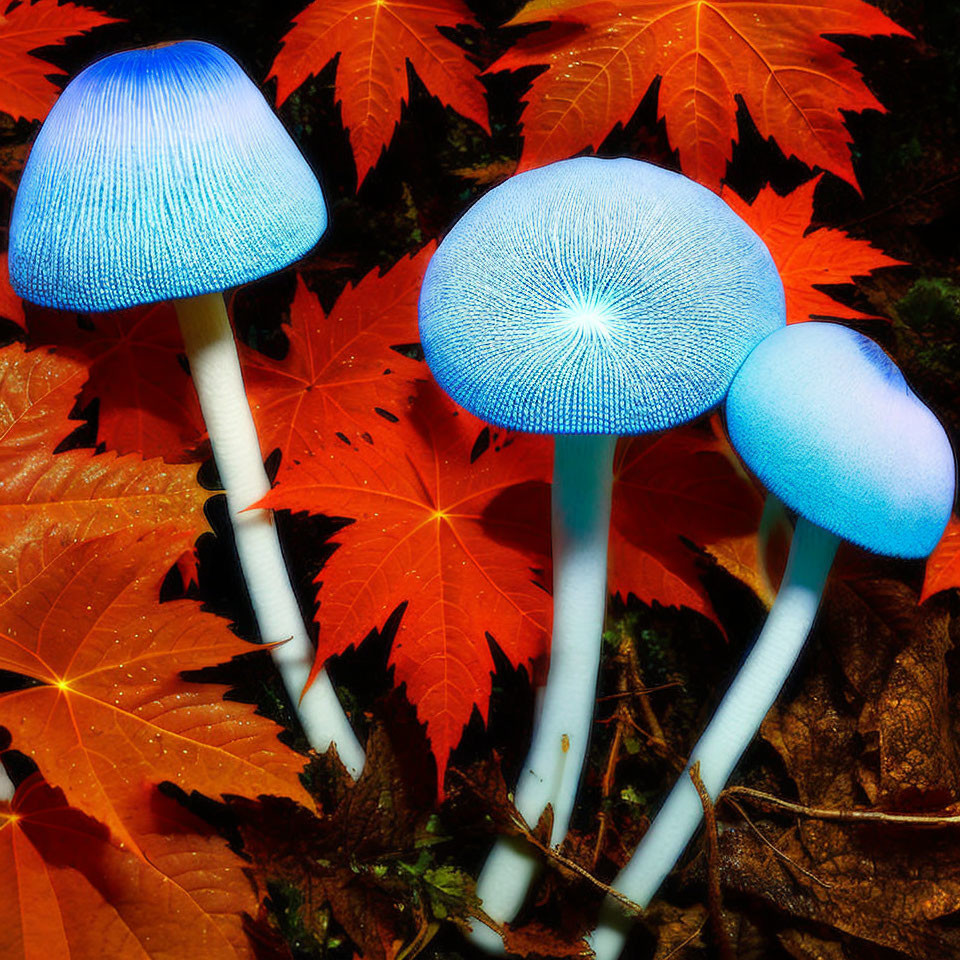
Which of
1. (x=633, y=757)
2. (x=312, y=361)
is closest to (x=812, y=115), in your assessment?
(x=312, y=361)

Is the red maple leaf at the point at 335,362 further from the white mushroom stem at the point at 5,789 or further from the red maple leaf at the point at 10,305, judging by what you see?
the white mushroom stem at the point at 5,789

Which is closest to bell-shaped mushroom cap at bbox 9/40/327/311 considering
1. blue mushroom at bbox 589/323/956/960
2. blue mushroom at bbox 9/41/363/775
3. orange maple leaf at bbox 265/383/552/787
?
blue mushroom at bbox 9/41/363/775

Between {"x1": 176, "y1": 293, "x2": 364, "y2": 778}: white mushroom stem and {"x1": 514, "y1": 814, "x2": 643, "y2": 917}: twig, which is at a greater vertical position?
{"x1": 176, "y1": 293, "x2": 364, "y2": 778}: white mushroom stem

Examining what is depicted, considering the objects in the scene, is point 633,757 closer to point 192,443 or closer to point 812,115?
point 192,443

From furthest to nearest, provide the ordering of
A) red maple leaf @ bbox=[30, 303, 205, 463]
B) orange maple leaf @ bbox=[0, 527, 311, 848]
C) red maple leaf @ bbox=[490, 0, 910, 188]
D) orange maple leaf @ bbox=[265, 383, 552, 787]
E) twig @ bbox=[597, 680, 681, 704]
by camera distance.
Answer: twig @ bbox=[597, 680, 681, 704] → red maple leaf @ bbox=[30, 303, 205, 463] → red maple leaf @ bbox=[490, 0, 910, 188] → orange maple leaf @ bbox=[265, 383, 552, 787] → orange maple leaf @ bbox=[0, 527, 311, 848]

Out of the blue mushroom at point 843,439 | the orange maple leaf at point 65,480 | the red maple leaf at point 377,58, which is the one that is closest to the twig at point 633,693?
the blue mushroom at point 843,439

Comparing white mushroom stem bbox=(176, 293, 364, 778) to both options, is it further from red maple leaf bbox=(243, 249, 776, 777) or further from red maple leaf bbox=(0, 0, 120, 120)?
red maple leaf bbox=(0, 0, 120, 120)

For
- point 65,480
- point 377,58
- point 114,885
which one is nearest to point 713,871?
point 114,885
